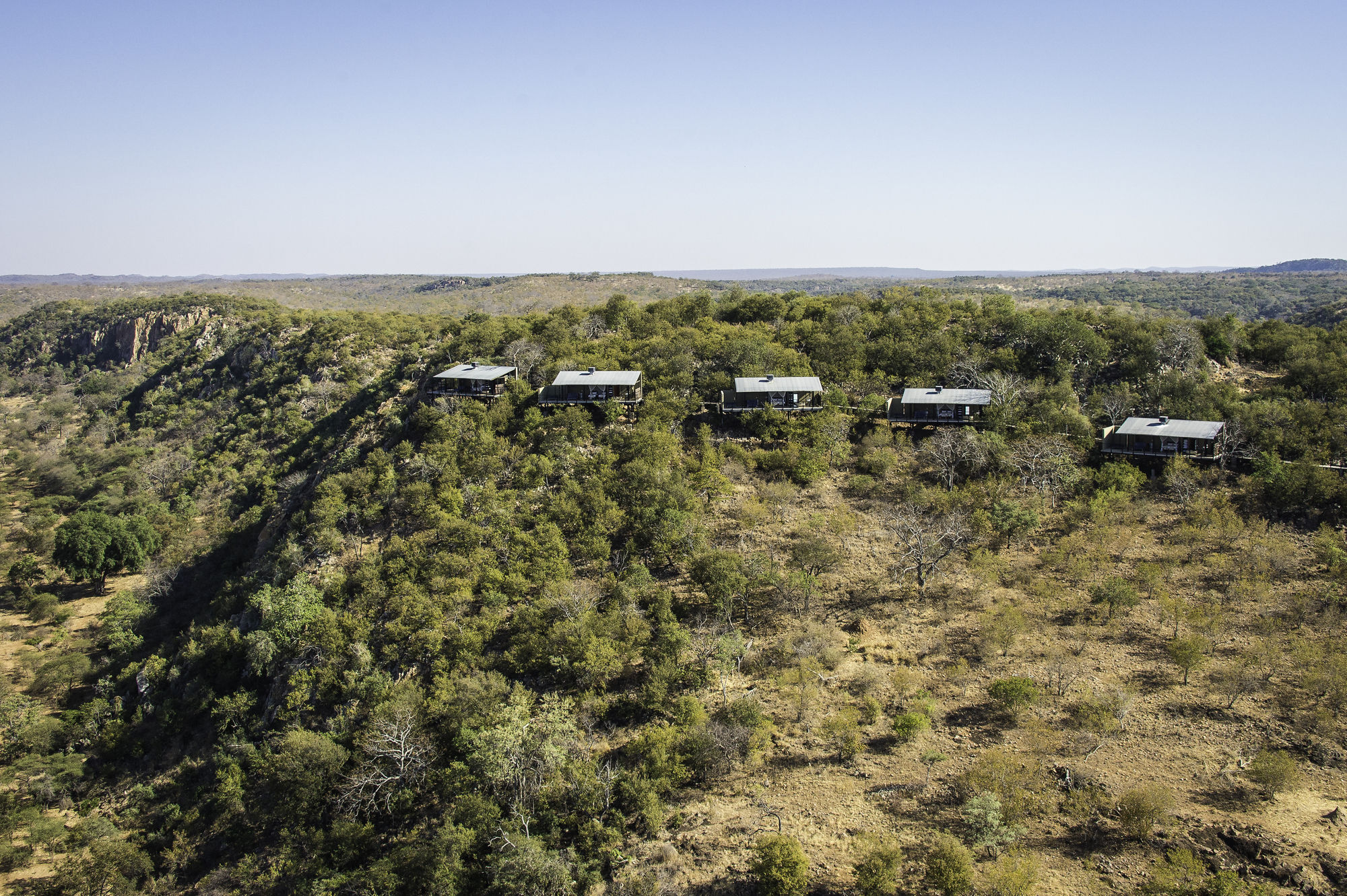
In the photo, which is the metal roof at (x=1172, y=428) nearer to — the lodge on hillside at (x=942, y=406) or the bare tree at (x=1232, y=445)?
the bare tree at (x=1232, y=445)

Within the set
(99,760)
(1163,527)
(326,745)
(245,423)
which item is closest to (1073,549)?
(1163,527)

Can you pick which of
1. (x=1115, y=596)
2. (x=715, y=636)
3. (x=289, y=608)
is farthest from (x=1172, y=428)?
(x=289, y=608)

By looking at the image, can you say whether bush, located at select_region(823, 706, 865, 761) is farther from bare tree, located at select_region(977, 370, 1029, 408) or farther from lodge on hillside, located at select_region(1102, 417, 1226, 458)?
lodge on hillside, located at select_region(1102, 417, 1226, 458)

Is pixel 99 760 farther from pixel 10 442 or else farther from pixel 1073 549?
pixel 10 442

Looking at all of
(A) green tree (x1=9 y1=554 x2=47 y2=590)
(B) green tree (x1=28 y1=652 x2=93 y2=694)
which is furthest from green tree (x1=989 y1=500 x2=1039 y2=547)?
(A) green tree (x1=9 y1=554 x2=47 y2=590)

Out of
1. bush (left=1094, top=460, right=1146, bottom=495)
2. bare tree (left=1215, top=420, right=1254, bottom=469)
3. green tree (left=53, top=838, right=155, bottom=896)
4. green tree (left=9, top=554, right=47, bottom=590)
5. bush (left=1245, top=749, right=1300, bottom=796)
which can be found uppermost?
bare tree (left=1215, top=420, right=1254, bottom=469)
